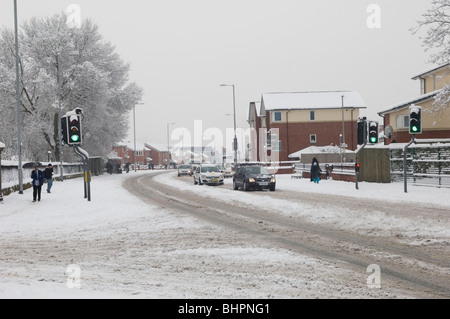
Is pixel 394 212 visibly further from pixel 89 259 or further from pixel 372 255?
pixel 89 259

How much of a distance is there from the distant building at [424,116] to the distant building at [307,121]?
77.3 feet

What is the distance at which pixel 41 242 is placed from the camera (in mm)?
11789

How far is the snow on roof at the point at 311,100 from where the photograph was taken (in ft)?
241

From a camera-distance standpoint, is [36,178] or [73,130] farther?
[36,178]

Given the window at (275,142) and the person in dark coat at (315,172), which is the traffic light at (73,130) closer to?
the person in dark coat at (315,172)

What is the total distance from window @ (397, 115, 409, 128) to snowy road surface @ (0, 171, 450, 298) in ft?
87.6

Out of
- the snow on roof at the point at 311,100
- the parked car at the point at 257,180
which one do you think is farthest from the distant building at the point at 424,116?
the snow on roof at the point at 311,100

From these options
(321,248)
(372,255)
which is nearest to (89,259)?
(321,248)

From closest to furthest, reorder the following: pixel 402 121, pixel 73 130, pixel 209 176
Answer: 1. pixel 73 130
2. pixel 209 176
3. pixel 402 121

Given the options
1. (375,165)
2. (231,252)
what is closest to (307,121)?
(375,165)

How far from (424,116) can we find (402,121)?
2276 mm

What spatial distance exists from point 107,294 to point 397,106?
134 feet

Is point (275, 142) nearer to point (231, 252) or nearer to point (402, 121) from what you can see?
point (402, 121)

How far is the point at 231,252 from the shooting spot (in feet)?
32.2
